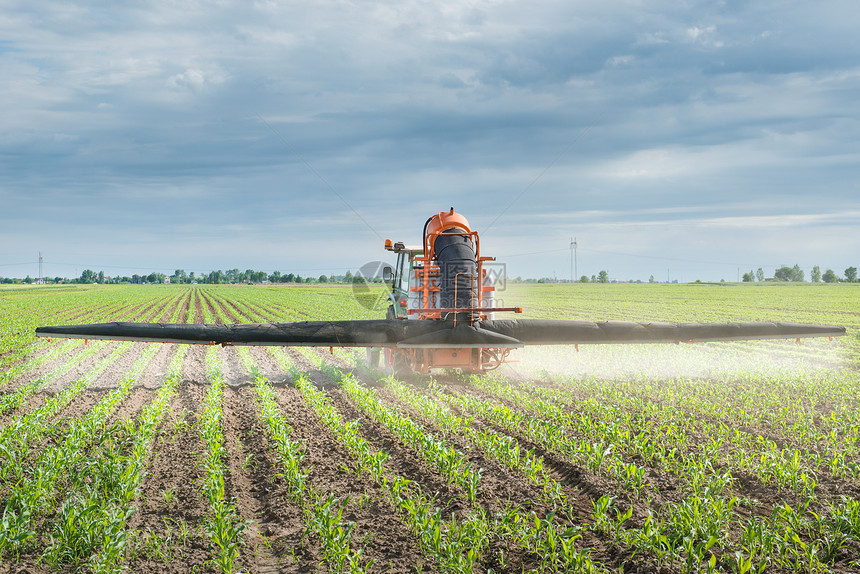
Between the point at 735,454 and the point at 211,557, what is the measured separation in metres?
6.19

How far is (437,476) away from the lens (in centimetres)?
655

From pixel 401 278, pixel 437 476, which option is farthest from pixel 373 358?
pixel 437 476

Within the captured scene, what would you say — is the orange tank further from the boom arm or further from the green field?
the green field

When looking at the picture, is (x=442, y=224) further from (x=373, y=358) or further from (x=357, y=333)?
(x=373, y=358)

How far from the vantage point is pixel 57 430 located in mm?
8477

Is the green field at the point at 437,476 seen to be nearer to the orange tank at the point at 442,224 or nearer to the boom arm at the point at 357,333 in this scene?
the boom arm at the point at 357,333

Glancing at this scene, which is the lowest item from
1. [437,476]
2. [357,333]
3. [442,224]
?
[437,476]

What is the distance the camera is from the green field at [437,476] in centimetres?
481

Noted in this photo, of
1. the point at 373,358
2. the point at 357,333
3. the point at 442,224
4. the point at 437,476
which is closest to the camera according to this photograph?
the point at 437,476

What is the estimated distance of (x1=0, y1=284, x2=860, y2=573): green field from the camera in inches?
189

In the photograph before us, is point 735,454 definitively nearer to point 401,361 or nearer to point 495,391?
point 495,391

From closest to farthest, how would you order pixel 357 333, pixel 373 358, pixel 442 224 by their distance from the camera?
pixel 357 333 < pixel 442 224 < pixel 373 358

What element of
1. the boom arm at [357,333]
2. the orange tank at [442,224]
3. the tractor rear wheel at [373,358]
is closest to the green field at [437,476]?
the boom arm at [357,333]

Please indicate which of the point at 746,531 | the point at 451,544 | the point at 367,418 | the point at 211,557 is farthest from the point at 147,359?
the point at 746,531
